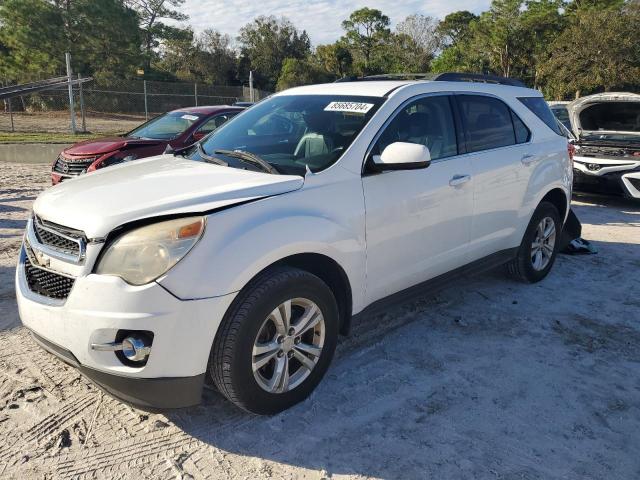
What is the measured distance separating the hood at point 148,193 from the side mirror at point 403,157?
557mm

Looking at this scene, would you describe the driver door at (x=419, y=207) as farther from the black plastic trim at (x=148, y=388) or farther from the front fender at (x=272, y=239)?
the black plastic trim at (x=148, y=388)

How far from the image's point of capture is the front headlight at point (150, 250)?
2.47 metres

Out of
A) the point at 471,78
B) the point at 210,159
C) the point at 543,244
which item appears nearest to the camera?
the point at 210,159

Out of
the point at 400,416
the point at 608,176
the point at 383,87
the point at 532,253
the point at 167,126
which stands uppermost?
the point at 383,87

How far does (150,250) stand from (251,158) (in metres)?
1.06

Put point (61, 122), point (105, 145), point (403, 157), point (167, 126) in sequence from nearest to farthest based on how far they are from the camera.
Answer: point (403, 157) → point (105, 145) → point (167, 126) → point (61, 122)

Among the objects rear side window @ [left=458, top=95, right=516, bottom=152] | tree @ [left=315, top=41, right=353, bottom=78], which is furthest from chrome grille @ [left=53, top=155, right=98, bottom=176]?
tree @ [left=315, top=41, right=353, bottom=78]

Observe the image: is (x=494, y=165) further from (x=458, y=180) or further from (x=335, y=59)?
(x=335, y=59)

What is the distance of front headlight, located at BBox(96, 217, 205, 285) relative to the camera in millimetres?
2467

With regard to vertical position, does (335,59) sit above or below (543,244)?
above

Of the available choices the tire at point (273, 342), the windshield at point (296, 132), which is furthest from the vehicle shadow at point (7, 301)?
the tire at point (273, 342)

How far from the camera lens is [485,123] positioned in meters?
4.34

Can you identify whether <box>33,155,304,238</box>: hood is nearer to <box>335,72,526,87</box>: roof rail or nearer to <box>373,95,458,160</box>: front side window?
<box>373,95,458,160</box>: front side window

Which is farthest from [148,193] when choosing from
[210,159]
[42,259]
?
[210,159]
